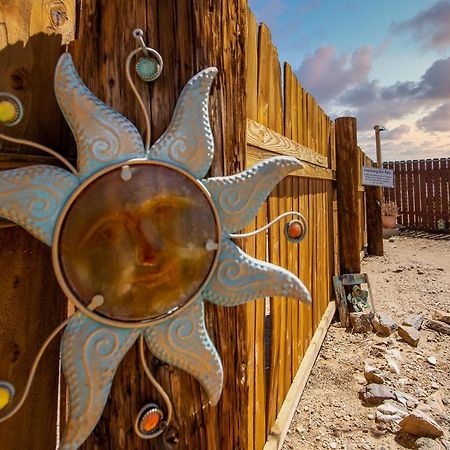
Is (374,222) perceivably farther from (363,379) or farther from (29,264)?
(29,264)

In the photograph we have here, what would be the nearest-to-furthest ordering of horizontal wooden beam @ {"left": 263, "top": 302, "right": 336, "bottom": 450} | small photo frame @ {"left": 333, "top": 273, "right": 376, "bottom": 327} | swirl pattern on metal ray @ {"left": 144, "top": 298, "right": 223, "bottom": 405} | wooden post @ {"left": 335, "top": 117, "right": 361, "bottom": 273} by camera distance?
swirl pattern on metal ray @ {"left": 144, "top": 298, "right": 223, "bottom": 405} → horizontal wooden beam @ {"left": 263, "top": 302, "right": 336, "bottom": 450} → small photo frame @ {"left": 333, "top": 273, "right": 376, "bottom": 327} → wooden post @ {"left": 335, "top": 117, "right": 361, "bottom": 273}

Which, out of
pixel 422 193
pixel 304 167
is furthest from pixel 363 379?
pixel 422 193

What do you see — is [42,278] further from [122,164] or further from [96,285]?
[122,164]

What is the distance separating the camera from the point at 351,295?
389cm

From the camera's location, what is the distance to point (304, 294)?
1102 mm

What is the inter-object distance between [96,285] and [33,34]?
31.1 inches

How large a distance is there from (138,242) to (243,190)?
0.36m

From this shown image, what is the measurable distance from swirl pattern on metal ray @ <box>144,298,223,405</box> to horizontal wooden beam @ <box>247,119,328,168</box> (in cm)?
→ 92

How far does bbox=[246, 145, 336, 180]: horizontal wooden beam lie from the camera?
5.27 feet

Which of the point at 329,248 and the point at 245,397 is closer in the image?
the point at 245,397

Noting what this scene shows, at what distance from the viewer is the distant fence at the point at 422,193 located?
10859mm

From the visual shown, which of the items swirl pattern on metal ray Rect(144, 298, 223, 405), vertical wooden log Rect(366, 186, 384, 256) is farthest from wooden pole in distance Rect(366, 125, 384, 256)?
swirl pattern on metal ray Rect(144, 298, 223, 405)

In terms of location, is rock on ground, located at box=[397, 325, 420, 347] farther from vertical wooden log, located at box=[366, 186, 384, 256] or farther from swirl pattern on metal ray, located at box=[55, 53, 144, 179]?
vertical wooden log, located at box=[366, 186, 384, 256]

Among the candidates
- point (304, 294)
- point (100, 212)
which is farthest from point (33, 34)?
point (304, 294)
